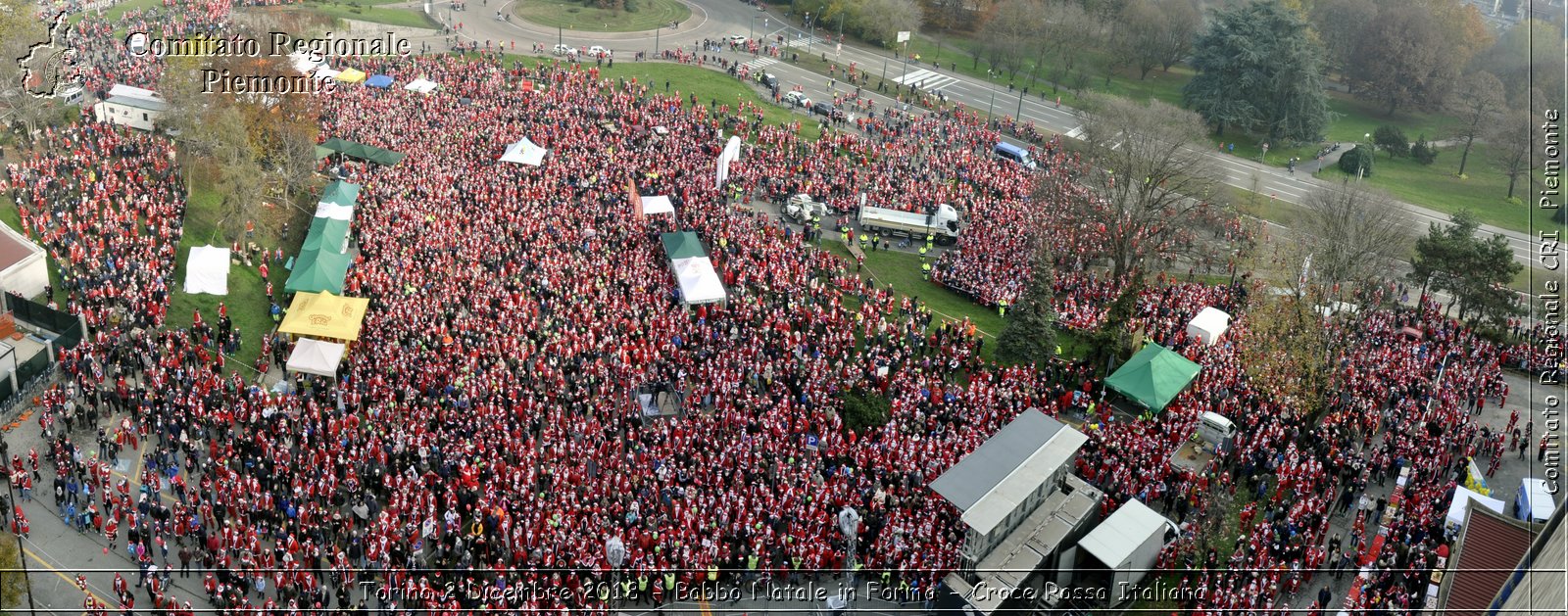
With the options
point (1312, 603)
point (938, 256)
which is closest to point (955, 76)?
point (938, 256)

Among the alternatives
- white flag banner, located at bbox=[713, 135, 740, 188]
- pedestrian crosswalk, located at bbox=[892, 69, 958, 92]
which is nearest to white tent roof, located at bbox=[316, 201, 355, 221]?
white flag banner, located at bbox=[713, 135, 740, 188]

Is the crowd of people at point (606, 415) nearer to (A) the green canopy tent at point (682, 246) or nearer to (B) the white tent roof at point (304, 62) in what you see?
(A) the green canopy tent at point (682, 246)

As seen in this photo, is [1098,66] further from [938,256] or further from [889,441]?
Answer: [889,441]

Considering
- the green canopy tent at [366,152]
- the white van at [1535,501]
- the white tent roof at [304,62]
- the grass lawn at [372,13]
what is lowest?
the green canopy tent at [366,152]

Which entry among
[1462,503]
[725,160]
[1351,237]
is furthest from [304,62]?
[1462,503]

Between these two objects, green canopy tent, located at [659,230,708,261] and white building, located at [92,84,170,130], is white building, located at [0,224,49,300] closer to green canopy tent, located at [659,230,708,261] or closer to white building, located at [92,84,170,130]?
white building, located at [92,84,170,130]

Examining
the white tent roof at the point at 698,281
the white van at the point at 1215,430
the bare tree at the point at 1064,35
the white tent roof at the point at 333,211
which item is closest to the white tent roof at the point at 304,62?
the white tent roof at the point at 333,211
